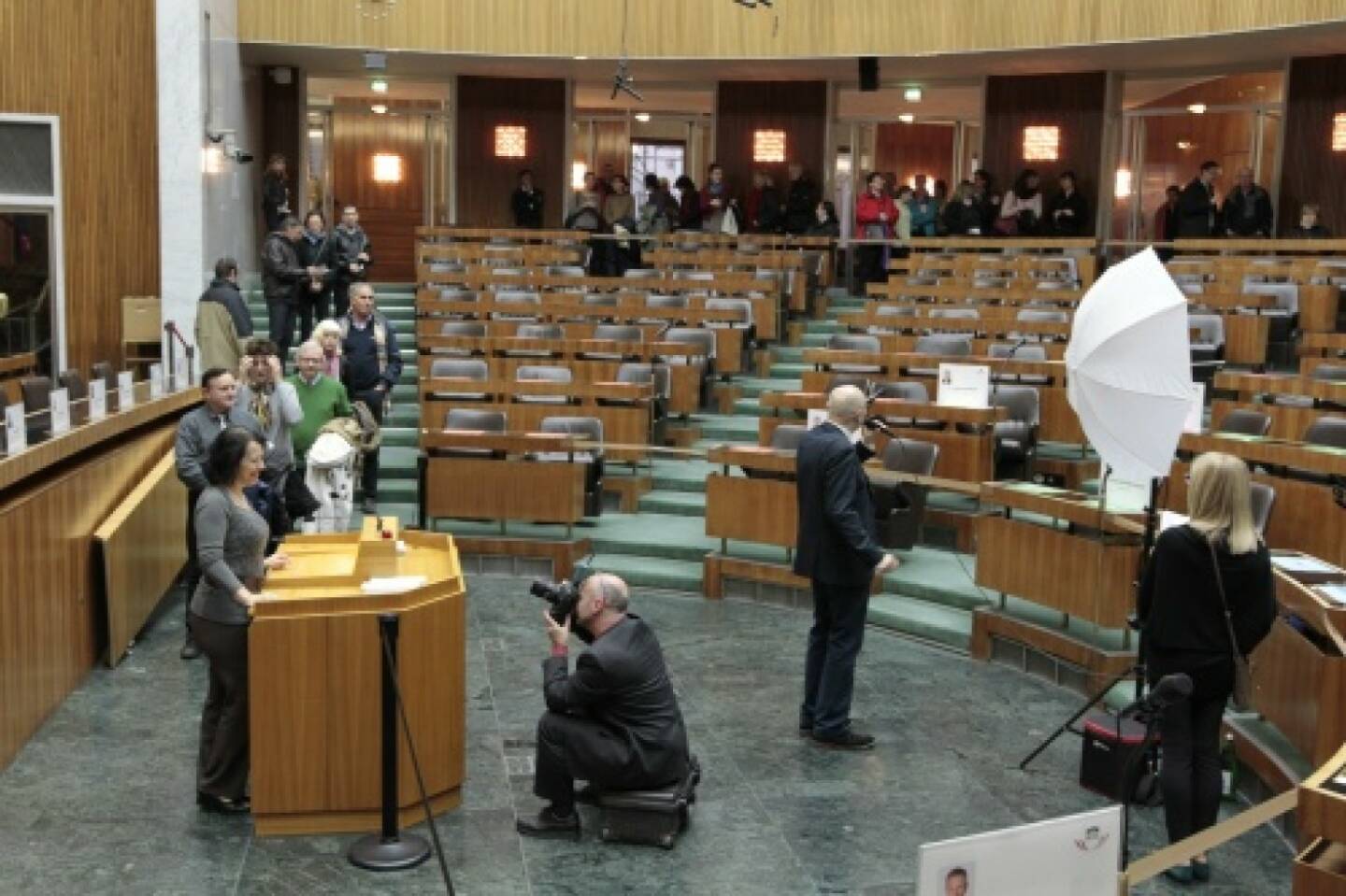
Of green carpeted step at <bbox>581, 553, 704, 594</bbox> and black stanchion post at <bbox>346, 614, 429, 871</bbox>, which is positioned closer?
black stanchion post at <bbox>346, 614, 429, 871</bbox>

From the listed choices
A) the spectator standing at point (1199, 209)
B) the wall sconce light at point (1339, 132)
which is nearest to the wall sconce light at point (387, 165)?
the spectator standing at point (1199, 209)

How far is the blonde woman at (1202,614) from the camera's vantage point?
4.62 m

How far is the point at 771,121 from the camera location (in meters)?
19.5

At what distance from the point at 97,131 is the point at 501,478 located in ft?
18.9

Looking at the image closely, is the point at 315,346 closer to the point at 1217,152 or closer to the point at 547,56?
the point at 547,56

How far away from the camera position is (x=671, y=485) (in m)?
10.8

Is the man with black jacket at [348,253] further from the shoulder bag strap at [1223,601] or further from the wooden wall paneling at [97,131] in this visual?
the shoulder bag strap at [1223,601]

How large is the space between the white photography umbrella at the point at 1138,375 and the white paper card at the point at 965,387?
3677 millimetres

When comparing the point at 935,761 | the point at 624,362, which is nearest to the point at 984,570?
the point at 935,761

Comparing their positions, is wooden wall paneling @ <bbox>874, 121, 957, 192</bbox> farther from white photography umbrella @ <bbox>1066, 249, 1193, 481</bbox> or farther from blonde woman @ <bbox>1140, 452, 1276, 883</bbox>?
blonde woman @ <bbox>1140, 452, 1276, 883</bbox>

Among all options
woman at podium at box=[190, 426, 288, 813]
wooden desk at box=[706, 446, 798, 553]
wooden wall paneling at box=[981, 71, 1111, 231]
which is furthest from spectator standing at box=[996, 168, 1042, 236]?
woman at podium at box=[190, 426, 288, 813]

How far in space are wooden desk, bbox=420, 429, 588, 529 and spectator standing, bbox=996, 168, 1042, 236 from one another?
8.79 metres

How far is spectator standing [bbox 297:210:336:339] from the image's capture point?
12742mm

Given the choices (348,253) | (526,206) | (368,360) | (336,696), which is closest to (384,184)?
(526,206)
